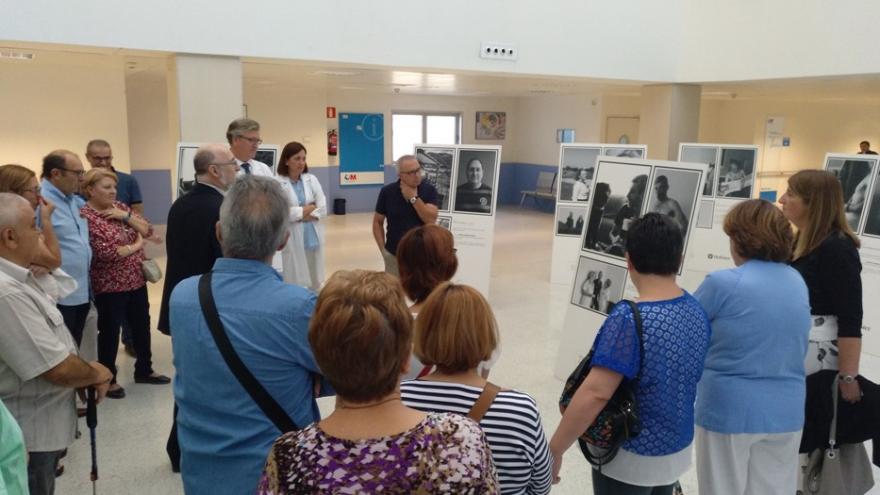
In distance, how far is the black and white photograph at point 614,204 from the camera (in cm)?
455

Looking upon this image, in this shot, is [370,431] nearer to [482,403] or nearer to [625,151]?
[482,403]

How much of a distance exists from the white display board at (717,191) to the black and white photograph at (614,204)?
4.09m

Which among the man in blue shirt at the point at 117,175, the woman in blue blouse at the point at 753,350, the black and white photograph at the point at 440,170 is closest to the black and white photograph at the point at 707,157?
the black and white photograph at the point at 440,170

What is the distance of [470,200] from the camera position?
282 inches

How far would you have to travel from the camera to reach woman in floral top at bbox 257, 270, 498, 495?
4.06 feet

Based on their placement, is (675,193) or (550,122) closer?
(675,193)

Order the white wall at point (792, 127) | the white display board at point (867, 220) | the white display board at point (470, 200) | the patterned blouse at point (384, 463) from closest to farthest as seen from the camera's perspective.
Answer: the patterned blouse at point (384, 463) → the white display board at point (867, 220) → the white display board at point (470, 200) → the white wall at point (792, 127)

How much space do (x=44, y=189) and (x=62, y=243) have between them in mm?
381

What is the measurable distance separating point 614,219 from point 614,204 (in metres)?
0.11

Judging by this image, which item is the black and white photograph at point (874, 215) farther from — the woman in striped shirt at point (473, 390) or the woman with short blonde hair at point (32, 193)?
the woman with short blonde hair at point (32, 193)

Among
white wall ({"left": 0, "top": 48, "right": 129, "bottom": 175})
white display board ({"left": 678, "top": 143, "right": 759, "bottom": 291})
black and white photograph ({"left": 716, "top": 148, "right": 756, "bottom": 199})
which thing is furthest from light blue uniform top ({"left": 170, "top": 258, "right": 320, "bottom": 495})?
white wall ({"left": 0, "top": 48, "right": 129, "bottom": 175})

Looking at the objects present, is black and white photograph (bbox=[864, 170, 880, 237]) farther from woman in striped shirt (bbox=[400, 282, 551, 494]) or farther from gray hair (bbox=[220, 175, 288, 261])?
gray hair (bbox=[220, 175, 288, 261])

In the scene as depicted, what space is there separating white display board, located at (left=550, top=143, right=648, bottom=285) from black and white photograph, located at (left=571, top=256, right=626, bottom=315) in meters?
3.48

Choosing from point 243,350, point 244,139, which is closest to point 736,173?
point 244,139
